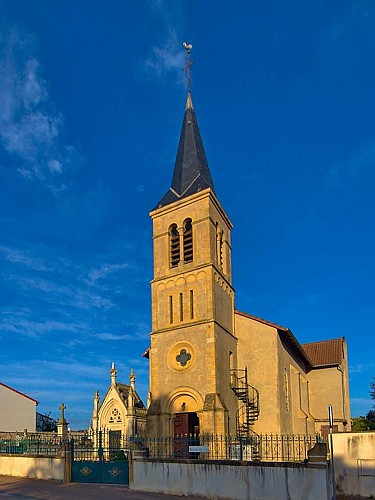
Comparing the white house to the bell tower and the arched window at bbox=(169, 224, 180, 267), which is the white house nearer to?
the bell tower

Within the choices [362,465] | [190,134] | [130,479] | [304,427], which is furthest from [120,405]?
[362,465]

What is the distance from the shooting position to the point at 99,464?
1792 cm

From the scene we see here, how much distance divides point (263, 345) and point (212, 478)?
45.1 feet

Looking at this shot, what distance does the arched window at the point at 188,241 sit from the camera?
93.9 feet

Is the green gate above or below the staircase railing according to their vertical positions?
below

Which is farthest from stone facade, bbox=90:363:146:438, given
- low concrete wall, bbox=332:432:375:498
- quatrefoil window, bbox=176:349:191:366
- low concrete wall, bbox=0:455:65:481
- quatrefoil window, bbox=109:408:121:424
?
low concrete wall, bbox=332:432:375:498

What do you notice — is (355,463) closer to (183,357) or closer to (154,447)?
(154,447)

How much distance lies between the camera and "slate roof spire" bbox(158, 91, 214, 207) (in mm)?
30203

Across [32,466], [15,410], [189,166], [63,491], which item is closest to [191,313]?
[189,166]

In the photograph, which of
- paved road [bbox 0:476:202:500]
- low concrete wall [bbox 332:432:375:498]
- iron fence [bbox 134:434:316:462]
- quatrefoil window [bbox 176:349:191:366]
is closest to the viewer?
paved road [bbox 0:476:202:500]

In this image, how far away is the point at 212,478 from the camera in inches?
598

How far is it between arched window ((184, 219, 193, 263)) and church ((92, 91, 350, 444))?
0.19 ft

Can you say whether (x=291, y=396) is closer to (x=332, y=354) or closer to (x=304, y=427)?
(x=304, y=427)

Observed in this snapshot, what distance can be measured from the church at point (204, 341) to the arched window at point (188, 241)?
57 mm
